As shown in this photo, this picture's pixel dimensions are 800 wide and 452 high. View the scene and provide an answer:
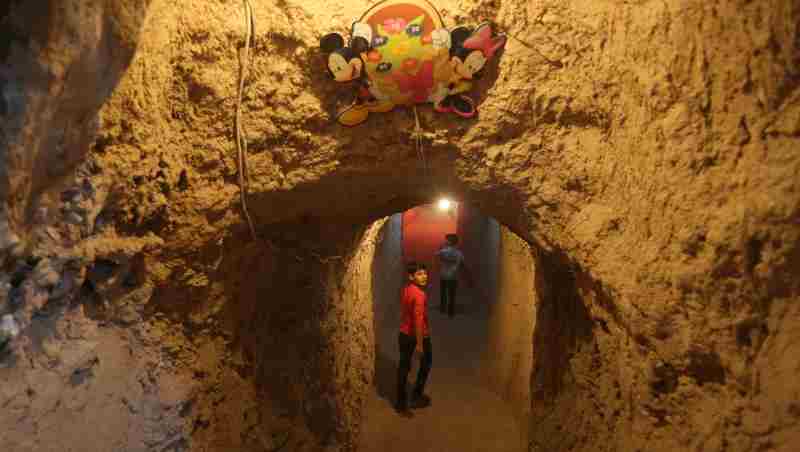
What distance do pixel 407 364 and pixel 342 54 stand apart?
8.79 feet

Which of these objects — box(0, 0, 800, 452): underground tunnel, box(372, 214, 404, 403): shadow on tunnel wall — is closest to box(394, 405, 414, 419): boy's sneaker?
box(372, 214, 404, 403): shadow on tunnel wall

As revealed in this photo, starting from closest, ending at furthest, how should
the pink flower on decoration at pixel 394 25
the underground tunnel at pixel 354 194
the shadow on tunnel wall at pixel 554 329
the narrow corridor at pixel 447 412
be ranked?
the underground tunnel at pixel 354 194 → the pink flower on decoration at pixel 394 25 → the shadow on tunnel wall at pixel 554 329 → the narrow corridor at pixel 447 412

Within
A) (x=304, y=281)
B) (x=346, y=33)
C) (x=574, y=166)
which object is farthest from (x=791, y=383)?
(x=304, y=281)

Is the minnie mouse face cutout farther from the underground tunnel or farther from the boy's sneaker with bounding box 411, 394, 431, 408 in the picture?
the boy's sneaker with bounding box 411, 394, 431, 408

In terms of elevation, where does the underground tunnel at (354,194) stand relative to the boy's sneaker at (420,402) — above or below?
above

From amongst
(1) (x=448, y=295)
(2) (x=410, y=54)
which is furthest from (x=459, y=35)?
(1) (x=448, y=295)

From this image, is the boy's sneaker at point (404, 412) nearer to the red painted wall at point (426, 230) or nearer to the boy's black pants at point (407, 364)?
the boy's black pants at point (407, 364)

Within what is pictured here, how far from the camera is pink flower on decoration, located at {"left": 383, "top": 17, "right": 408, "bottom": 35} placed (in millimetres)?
1628

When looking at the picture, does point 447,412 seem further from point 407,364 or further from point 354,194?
point 354,194

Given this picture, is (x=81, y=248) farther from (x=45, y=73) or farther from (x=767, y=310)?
(x=767, y=310)

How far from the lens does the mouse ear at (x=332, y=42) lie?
1657 millimetres

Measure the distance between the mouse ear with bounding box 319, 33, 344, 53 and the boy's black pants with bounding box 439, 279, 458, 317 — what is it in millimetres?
4855

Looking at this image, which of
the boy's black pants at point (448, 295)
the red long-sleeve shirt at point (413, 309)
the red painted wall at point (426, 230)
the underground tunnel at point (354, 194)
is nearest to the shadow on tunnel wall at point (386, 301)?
the red painted wall at point (426, 230)

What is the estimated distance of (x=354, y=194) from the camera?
2143mm
